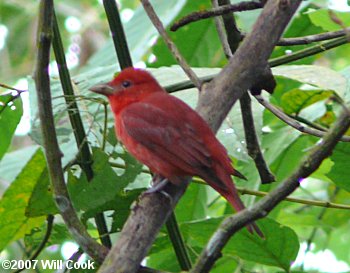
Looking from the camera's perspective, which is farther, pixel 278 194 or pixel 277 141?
pixel 277 141

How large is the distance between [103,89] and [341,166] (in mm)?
812

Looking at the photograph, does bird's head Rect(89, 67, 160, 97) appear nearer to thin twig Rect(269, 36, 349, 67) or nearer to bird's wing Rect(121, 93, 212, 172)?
bird's wing Rect(121, 93, 212, 172)

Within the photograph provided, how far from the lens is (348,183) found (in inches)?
98.3

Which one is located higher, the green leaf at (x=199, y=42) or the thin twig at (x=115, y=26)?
the thin twig at (x=115, y=26)

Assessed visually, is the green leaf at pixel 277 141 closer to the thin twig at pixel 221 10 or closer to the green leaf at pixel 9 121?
the thin twig at pixel 221 10

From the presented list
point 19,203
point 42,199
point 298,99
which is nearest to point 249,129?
point 298,99

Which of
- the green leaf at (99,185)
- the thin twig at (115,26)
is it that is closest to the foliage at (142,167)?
the green leaf at (99,185)

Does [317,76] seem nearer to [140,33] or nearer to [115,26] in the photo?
[115,26]

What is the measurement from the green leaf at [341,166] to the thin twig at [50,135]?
91 cm

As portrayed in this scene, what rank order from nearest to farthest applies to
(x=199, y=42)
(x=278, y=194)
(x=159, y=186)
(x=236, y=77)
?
(x=278, y=194)
(x=236, y=77)
(x=159, y=186)
(x=199, y=42)

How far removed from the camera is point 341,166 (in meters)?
2.48

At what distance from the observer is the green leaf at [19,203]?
2488 mm

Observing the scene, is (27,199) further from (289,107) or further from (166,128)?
(289,107)

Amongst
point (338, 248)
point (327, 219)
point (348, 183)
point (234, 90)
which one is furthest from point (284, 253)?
point (338, 248)
